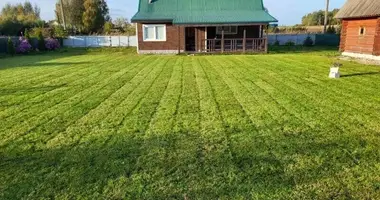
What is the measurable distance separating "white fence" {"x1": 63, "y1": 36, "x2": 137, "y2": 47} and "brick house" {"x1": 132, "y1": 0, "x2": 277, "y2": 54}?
10.8 meters

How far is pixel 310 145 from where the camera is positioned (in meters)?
4.36

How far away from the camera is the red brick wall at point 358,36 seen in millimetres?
15727

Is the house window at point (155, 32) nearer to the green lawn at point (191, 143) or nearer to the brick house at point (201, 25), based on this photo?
the brick house at point (201, 25)

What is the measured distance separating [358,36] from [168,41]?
11612 mm

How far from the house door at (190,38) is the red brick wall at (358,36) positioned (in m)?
10.1

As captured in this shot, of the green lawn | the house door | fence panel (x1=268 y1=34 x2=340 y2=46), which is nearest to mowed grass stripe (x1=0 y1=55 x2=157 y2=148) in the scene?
the green lawn

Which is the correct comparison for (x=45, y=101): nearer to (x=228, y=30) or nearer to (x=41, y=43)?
(x=228, y=30)

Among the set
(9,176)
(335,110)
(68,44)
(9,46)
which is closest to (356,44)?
(335,110)

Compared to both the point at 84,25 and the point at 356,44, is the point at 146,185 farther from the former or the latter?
the point at 84,25

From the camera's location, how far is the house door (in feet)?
77.5

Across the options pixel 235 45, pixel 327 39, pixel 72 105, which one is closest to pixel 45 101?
pixel 72 105

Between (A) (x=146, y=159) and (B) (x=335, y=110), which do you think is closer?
(A) (x=146, y=159)

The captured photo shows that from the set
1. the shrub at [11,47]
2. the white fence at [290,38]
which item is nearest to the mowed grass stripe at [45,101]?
the shrub at [11,47]

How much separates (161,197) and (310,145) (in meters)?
2.29
